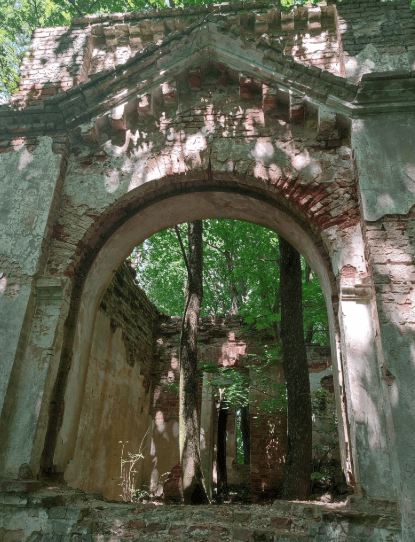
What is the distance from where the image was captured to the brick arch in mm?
4113

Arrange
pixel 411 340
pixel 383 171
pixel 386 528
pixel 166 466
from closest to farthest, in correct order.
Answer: pixel 386 528
pixel 411 340
pixel 383 171
pixel 166 466

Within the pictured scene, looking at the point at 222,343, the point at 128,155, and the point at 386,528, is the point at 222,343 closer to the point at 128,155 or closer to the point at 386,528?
the point at 128,155

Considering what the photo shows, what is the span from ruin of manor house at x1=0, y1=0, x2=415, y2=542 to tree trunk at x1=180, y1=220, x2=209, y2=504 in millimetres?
1657

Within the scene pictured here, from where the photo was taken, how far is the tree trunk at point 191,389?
5.79 meters

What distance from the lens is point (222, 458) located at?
10.5 metres

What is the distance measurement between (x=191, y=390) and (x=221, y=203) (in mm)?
3168

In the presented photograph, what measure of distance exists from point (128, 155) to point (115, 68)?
3.46 feet

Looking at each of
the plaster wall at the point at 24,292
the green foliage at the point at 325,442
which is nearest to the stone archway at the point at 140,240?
the plaster wall at the point at 24,292

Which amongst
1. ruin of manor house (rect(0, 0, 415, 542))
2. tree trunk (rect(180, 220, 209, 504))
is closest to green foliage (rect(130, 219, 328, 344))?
tree trunk (rect(180, 220, 209, 504))

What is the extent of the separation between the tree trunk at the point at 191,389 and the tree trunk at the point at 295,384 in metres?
1.26

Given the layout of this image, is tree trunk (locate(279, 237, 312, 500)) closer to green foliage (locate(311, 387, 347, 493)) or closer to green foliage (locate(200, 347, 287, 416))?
green foliage (locate(200, 347, 287, 416))

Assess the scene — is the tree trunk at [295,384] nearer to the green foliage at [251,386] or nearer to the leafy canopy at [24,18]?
the green foliage at [251,386]

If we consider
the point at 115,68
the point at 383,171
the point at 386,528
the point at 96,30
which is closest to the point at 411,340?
the point at 386,528

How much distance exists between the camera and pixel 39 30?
600 cm
